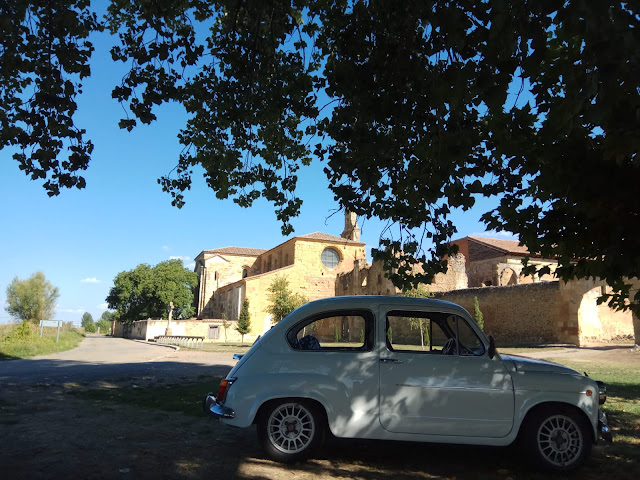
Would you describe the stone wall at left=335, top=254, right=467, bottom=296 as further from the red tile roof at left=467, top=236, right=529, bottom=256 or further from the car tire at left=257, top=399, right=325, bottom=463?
the car tire at left=257, top=399, right=325, bottom=463

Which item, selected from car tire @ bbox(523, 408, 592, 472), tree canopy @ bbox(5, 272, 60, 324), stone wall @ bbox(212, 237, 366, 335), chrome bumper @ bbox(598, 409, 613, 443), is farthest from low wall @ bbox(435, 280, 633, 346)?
tree canopy @ bbox(5, 272, 60, 324)

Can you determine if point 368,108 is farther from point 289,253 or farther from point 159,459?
point 289,253

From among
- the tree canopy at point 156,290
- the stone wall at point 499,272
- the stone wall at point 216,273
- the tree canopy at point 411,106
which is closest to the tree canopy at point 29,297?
the tree canopy at point 156,290

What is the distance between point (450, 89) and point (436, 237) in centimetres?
341

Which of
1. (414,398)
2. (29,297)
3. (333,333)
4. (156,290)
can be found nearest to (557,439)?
(414,398)

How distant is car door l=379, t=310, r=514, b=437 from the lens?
158 inches

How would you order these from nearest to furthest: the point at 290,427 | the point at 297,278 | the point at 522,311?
the point at 290,427 → the point at 522,311 → the point at 297,278

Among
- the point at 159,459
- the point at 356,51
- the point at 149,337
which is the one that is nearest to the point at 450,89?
the point at 356,51

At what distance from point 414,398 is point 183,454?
225 cm

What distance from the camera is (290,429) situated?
414 centimetres

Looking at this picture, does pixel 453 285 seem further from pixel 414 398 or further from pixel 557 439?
pixel 414 398

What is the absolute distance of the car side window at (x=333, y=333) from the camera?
4371mm

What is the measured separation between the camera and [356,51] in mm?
5613

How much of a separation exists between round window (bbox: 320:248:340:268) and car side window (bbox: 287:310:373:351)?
134 feet
